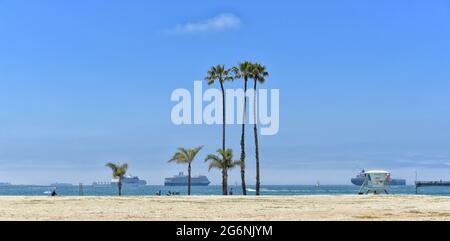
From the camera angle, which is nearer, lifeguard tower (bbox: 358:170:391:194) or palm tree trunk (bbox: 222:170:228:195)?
palm tree trunk (bbox: 222:170:228:195)

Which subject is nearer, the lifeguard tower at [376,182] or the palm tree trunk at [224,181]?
the palm tree trunk at [224,181]

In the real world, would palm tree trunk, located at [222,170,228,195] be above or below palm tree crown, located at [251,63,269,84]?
below

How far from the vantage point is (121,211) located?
1371 inches

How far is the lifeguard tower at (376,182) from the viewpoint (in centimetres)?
6944

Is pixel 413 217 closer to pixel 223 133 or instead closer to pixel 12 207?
pixel 12 207

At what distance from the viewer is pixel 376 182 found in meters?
70.2

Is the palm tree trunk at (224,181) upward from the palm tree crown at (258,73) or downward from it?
downward

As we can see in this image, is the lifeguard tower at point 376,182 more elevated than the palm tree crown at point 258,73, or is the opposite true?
the palm tree crown at point 258,73

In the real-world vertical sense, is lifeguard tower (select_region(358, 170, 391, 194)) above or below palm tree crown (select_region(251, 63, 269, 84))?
below

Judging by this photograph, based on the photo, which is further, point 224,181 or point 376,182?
point 376,182

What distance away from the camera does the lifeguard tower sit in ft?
228
